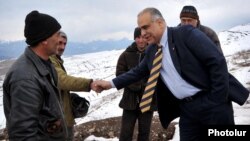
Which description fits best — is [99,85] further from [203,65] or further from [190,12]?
[190,12]

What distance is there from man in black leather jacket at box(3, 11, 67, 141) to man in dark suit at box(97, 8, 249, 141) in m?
1.40

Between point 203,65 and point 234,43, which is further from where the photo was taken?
point 234,43

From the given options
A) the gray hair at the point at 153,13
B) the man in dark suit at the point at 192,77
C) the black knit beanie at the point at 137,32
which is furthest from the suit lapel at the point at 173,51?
the black knit beanie at the point at 137,32

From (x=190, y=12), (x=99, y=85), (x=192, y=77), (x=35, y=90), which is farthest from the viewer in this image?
(x=190, y=12)

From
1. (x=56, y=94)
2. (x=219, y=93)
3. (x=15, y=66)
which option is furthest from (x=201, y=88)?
(x=15, y=66)

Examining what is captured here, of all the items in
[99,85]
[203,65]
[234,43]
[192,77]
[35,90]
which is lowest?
[234,43]

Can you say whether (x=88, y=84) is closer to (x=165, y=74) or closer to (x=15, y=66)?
(x=165, y=74)

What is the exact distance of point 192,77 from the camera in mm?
3967

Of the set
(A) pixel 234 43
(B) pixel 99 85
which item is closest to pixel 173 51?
(B) pixel 99 85

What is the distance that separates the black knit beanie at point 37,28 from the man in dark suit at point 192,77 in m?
1.36

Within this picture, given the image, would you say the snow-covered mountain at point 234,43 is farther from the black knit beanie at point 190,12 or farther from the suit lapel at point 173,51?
the suit lapel at point 173,51

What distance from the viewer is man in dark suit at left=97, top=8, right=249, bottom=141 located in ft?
12.7

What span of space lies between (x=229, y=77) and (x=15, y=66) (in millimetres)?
2588

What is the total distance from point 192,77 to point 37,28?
186 centimetres
